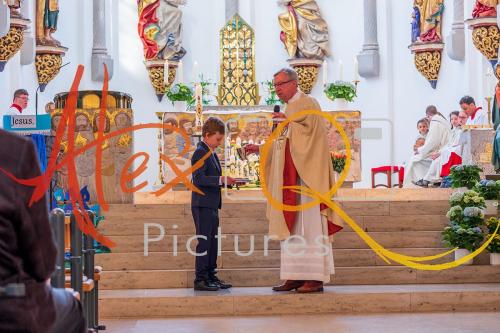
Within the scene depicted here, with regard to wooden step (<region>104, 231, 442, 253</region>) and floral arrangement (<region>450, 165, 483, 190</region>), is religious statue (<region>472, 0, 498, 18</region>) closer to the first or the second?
floral arrangement (<region>450, 165, 483, 190</region>)

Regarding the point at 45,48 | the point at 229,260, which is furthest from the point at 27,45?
the point at 229,260

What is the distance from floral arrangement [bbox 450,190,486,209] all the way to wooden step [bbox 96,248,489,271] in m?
0.50

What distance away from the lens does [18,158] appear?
3439 mm

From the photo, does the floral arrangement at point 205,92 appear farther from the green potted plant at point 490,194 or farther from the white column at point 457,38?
the green potted plant at point 490,194

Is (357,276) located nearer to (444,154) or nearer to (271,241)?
(271,241)

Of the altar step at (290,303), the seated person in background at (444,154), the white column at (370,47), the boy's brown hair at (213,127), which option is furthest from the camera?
the white column at (370,47)

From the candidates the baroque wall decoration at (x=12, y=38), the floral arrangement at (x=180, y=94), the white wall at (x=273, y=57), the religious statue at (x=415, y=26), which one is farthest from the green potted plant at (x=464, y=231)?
the religious statue at (x=415, y=26)

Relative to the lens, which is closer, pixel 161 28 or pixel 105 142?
pixel 105 142

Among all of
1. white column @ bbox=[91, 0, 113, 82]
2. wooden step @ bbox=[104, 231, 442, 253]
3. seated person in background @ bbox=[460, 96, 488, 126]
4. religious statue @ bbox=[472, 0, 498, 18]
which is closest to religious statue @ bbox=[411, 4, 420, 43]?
religious statue @ bbox=[472, 0, 498, 18]

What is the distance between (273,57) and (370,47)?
74.0 inches

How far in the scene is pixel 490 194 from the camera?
439 inches

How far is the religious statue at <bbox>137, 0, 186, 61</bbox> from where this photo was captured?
1959 centimetres

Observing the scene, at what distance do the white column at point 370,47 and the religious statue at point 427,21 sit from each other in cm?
86

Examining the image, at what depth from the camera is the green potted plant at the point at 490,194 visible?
1109 cm
